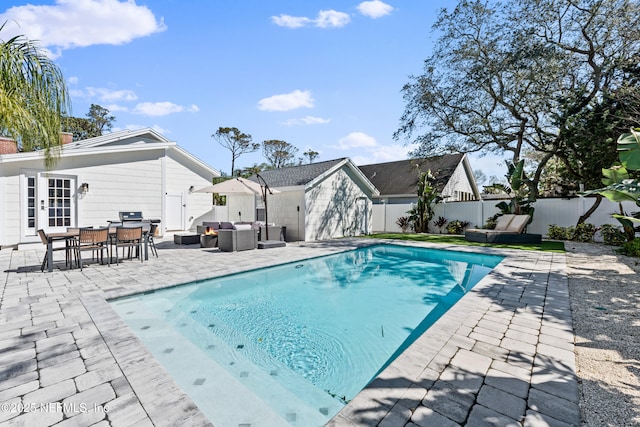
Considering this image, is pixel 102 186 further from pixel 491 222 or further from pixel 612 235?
pixel 612 235

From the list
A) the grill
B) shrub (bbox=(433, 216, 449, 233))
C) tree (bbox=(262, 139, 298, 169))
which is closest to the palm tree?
the grill

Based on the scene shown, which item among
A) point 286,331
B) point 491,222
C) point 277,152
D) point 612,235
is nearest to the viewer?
point 286,331

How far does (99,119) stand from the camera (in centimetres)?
3591

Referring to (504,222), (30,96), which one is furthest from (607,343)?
(504,222)

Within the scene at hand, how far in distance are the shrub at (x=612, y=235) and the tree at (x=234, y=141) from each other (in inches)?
1422

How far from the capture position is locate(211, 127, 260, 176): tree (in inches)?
1544

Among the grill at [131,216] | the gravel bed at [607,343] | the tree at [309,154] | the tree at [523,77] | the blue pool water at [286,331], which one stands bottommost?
the blue pool water at [286,331]

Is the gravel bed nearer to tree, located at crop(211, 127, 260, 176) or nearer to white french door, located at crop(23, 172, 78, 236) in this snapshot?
white french door, located at crop(23, 172, 78, 236)

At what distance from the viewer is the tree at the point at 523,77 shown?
45.2 feet

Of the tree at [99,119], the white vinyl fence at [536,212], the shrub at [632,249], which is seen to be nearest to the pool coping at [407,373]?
the shrub at [632,249]

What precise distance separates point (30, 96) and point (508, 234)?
15573mm

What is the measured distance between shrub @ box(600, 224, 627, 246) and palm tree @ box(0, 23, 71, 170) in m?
18.4

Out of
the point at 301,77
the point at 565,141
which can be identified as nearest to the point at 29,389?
the point at 301,77

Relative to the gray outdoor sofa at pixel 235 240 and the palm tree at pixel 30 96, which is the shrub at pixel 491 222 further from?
the palm tree at pixel 30 96
